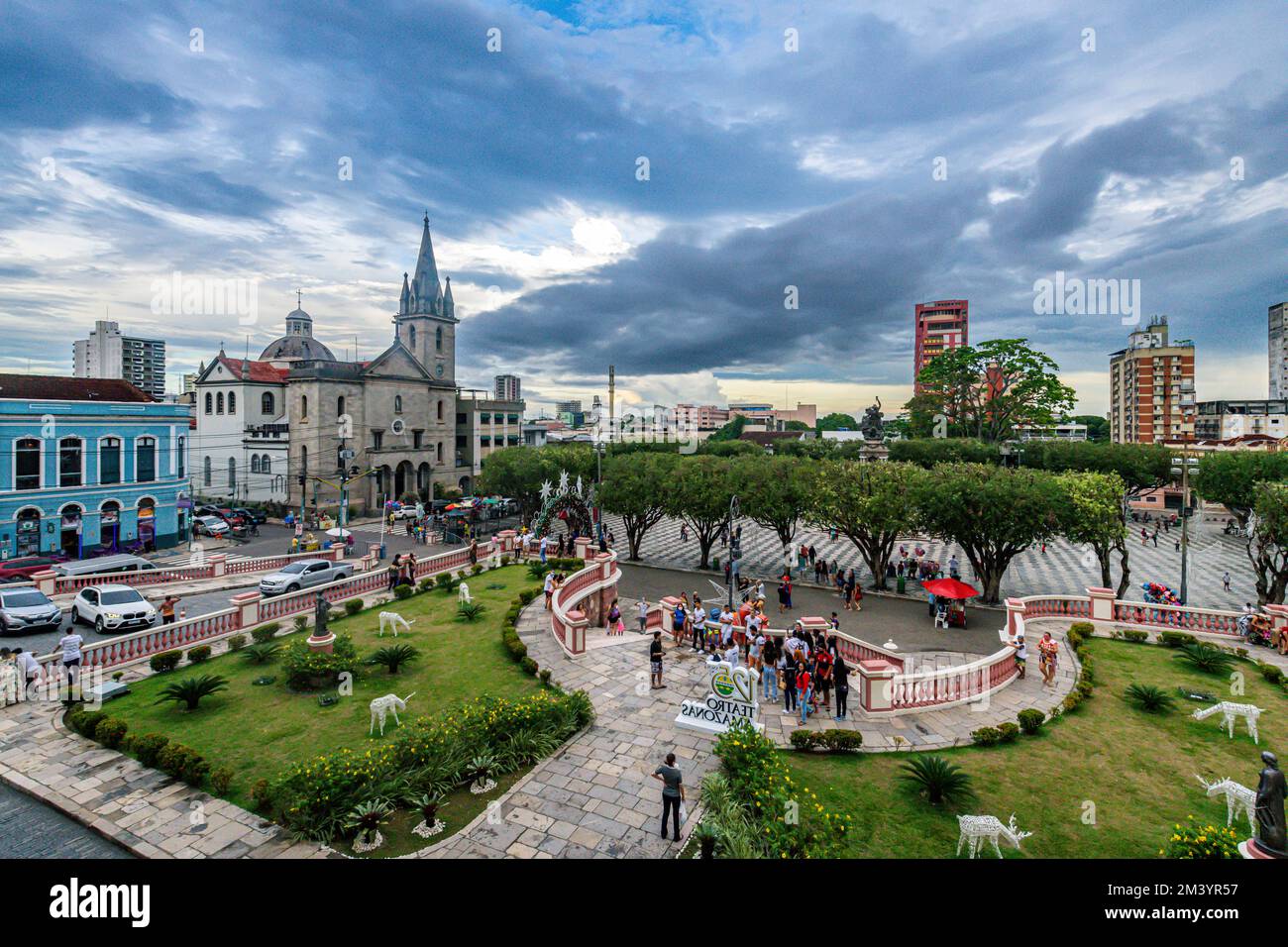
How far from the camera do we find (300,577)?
2572cm

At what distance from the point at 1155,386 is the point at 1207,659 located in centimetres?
10251

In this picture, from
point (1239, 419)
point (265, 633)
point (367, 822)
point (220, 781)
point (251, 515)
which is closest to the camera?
point (367, 822)

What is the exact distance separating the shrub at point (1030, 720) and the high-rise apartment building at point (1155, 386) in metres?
100

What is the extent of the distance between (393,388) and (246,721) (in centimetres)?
5510

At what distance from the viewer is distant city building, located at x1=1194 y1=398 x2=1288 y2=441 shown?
295ft

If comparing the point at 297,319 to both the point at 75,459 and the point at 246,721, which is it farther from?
the point at 246,721

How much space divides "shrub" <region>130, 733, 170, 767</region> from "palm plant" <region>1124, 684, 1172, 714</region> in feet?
67.3

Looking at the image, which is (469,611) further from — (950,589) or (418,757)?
(950,589)

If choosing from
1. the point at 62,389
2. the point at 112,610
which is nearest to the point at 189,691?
the point at 112,610

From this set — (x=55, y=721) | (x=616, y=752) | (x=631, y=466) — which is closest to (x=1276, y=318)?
(x=631, y=466)

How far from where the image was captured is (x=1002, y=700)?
15.3 meters

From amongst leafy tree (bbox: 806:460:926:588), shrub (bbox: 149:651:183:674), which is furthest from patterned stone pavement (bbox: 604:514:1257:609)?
shrub (bbox: 149:651:183:674)

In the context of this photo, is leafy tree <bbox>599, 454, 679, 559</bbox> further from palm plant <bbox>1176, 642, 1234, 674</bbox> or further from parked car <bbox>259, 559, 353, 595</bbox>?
palm plant <bbox>1176, 642, 1234, 674</bbox>

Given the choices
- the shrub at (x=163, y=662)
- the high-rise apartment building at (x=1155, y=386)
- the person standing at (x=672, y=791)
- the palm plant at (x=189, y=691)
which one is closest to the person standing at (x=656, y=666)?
the person standing at (x=672, y=791)
